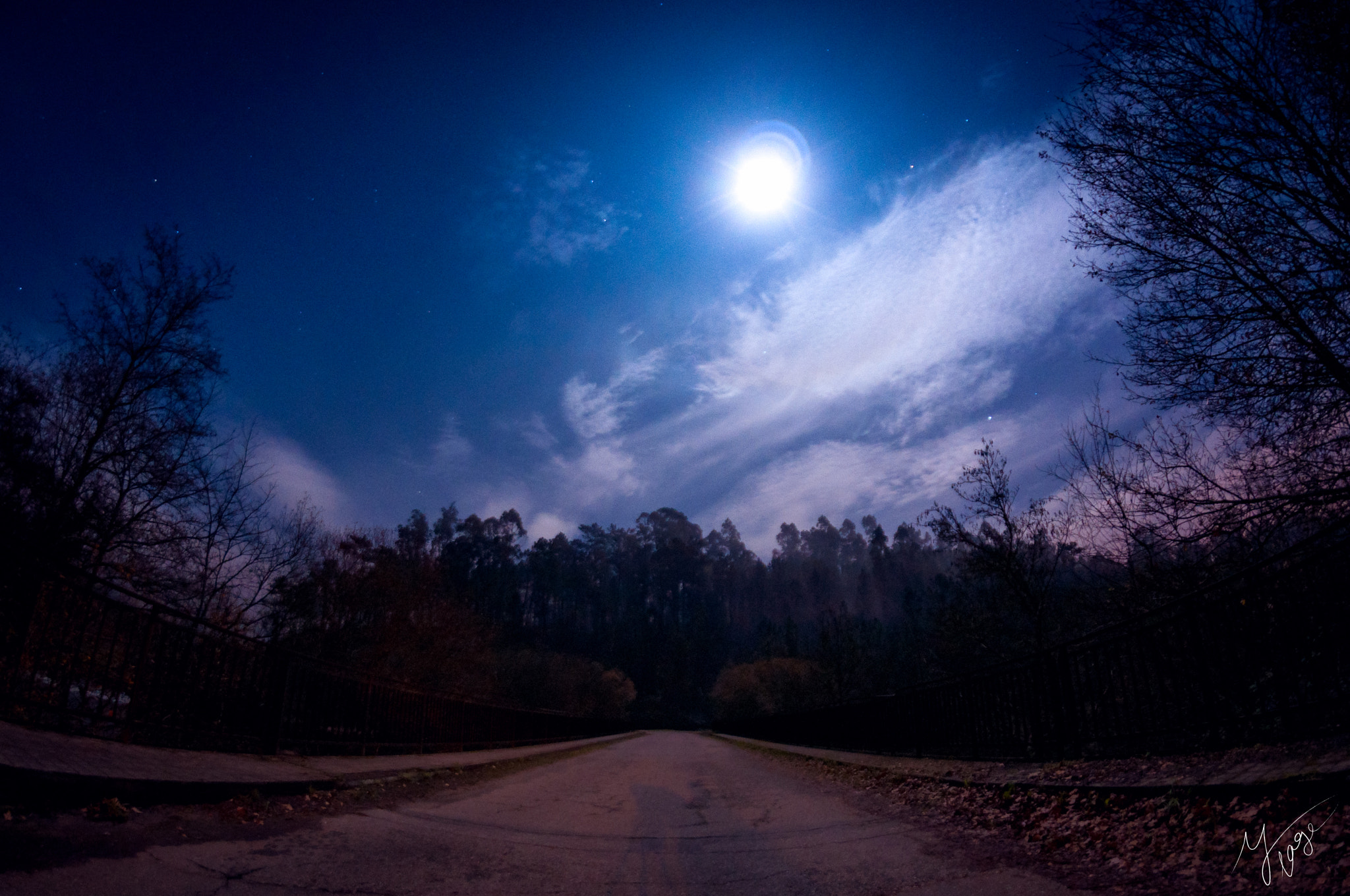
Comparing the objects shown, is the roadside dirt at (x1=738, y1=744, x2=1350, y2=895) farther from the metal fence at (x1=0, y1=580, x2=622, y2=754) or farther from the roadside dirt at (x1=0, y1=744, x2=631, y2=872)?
the metal fence at (x1=0, y1=580, x2=622, y2=754)

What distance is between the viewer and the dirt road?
3.42 metres

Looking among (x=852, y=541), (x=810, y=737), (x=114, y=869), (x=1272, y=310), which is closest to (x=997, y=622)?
(x=810, y=737)

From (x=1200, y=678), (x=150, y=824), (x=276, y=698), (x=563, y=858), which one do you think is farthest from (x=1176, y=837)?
(x=276, y=698)

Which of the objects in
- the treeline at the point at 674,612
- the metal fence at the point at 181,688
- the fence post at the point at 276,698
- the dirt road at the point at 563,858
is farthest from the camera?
the treeline at the point at 674,612

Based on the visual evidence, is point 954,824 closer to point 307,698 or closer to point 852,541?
point 307,698

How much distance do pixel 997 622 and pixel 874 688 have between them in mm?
24789

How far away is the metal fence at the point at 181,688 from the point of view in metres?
5.20

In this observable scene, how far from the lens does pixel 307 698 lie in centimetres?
851
